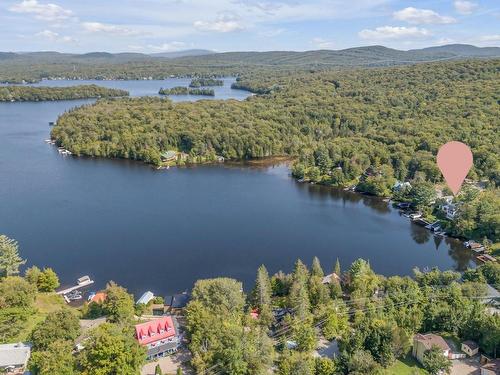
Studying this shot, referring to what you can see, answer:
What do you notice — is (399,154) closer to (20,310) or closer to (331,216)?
(331,216)

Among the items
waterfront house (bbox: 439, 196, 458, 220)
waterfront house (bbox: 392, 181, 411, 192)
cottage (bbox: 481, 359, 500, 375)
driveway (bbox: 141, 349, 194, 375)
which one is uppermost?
waterfront house (bbox: 392, 181, 411, 192)

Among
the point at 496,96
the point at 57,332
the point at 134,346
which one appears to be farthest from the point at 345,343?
the point at 496,96

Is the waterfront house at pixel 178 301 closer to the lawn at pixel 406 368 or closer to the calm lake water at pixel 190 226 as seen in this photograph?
the calm lake water at pixel 190 226

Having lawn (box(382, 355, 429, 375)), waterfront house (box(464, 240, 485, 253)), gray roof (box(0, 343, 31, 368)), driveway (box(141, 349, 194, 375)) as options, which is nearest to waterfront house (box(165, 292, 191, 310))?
driveway (box(141, 349, 194, 375))

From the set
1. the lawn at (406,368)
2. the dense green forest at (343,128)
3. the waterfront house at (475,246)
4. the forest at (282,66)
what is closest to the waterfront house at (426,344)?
the lawn at (406,368)

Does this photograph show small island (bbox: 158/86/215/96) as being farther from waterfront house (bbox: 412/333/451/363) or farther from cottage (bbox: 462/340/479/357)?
cottage (bbox: 462/340/479/357)
